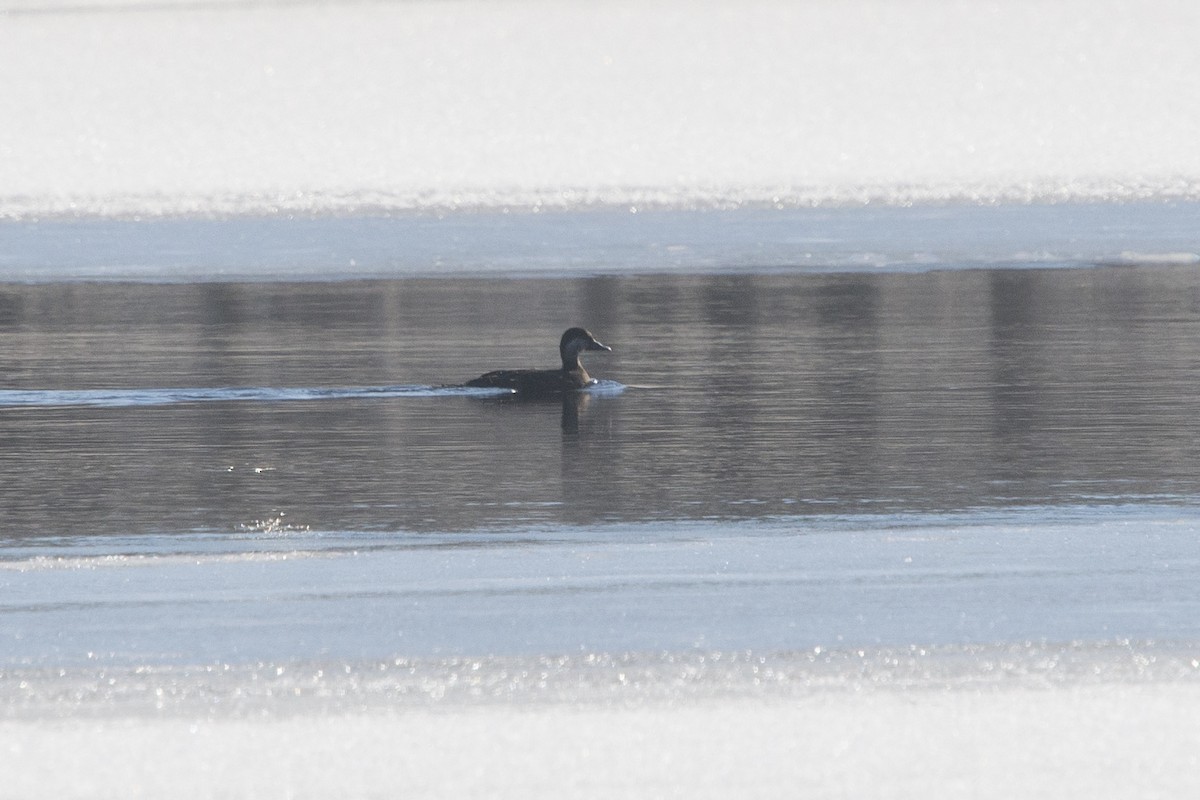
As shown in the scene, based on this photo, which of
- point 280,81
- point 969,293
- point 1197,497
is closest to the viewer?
point 1197,497

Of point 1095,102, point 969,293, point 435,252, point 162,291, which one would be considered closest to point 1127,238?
point 969,293

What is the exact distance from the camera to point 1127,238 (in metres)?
16.3

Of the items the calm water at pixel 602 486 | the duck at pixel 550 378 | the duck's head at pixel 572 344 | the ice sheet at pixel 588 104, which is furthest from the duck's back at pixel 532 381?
the ice sheet at pixel 588 104

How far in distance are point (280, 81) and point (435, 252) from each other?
11650mm

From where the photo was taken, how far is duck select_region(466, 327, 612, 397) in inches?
357

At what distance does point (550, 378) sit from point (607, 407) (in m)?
0.40

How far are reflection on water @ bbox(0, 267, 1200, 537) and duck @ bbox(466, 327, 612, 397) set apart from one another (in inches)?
5.4

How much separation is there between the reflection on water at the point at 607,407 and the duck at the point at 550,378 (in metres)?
0.14

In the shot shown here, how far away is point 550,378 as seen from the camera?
30.1 feet

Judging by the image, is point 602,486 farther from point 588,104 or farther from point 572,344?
point 588,104

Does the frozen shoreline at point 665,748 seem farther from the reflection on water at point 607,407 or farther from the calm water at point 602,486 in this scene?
the reflection on water at point 607,407

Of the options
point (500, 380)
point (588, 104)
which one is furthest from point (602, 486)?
point (588, 104)

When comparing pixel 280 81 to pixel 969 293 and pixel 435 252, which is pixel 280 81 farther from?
pixel 969 293

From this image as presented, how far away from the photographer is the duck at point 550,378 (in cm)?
906
